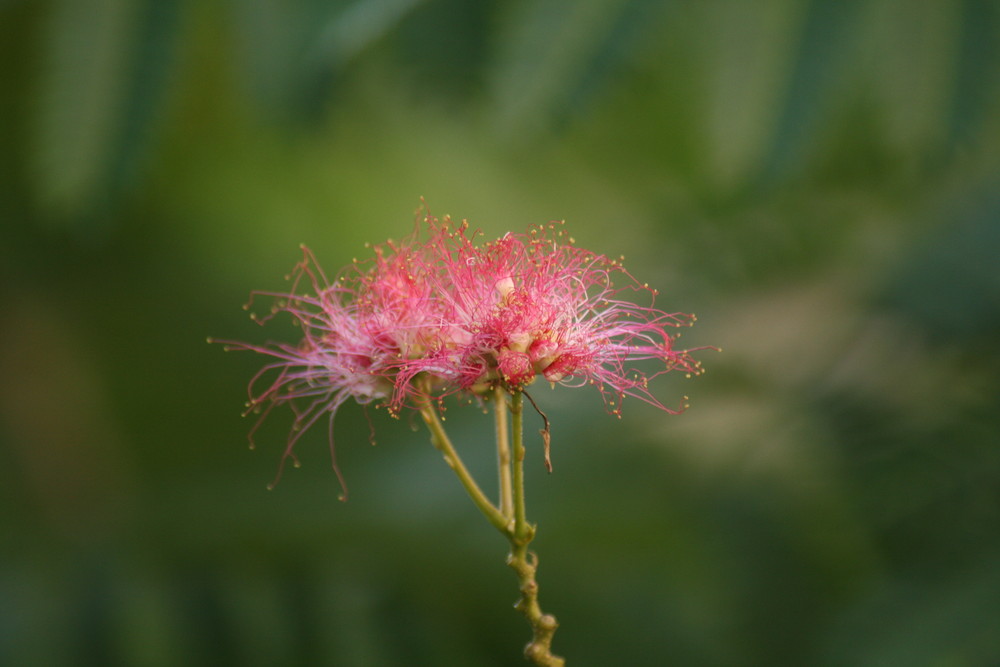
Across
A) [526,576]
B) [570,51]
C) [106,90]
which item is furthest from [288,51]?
[526,576]

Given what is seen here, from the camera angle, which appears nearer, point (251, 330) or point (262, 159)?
point (251, 330)

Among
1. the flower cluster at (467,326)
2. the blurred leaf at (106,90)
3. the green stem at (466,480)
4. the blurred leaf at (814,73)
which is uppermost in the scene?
the blurred leaf at (106,90)

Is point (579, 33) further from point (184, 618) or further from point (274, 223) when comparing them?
point (274, 223)

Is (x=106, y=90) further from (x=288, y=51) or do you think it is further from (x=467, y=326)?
(x=467, y=326)

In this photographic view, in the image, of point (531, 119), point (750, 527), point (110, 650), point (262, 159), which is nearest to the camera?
point (531, 119)

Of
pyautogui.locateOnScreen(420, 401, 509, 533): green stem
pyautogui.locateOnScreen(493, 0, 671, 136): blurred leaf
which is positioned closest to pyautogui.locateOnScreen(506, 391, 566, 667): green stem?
pyautogui.locateOnScreen(420, 401, 509, 533): green stem

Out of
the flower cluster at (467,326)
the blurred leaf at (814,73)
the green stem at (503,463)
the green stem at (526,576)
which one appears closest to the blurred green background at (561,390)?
the blurred leaf at (814,73)

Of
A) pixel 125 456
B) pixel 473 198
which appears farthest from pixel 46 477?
pixel 473 198

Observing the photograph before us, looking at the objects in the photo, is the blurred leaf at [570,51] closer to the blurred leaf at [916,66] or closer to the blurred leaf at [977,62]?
the blurred leaf at [916,66]
